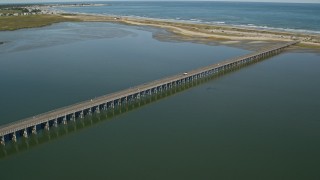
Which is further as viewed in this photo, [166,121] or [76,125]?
[166,121]

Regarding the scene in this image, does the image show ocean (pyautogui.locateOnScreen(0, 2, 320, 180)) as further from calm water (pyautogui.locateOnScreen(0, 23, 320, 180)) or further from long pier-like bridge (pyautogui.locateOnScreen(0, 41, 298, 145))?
long pier-like bridge (pyautogui.locateOnScreen(0, 41, 298, 145))

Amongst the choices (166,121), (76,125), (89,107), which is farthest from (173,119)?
(76,125)

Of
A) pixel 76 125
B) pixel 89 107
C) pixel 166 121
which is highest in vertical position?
pixel 89 107

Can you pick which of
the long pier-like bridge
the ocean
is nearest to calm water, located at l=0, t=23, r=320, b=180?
the ocean

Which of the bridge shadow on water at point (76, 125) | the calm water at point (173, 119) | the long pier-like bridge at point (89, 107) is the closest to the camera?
the calm water at point (173, 119)

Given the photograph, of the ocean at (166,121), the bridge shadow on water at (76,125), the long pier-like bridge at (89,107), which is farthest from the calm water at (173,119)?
the long pier-like bridge at (89,107)

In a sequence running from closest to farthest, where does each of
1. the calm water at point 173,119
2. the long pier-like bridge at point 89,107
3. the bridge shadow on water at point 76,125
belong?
the calm water at point 173,119
the bridge shadow on water at point 76,125
the long pier-like bridge at point 89,107

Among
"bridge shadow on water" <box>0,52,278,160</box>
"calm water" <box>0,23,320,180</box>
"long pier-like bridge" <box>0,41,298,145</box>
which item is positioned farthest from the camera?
"long pier-like bridge" <box>0,41,298,145</box>

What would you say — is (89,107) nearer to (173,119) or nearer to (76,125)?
(76,125)

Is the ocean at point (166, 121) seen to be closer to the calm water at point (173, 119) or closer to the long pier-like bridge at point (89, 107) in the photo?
the calm water at point (173, 119)

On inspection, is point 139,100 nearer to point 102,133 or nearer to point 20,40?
point 102,133
